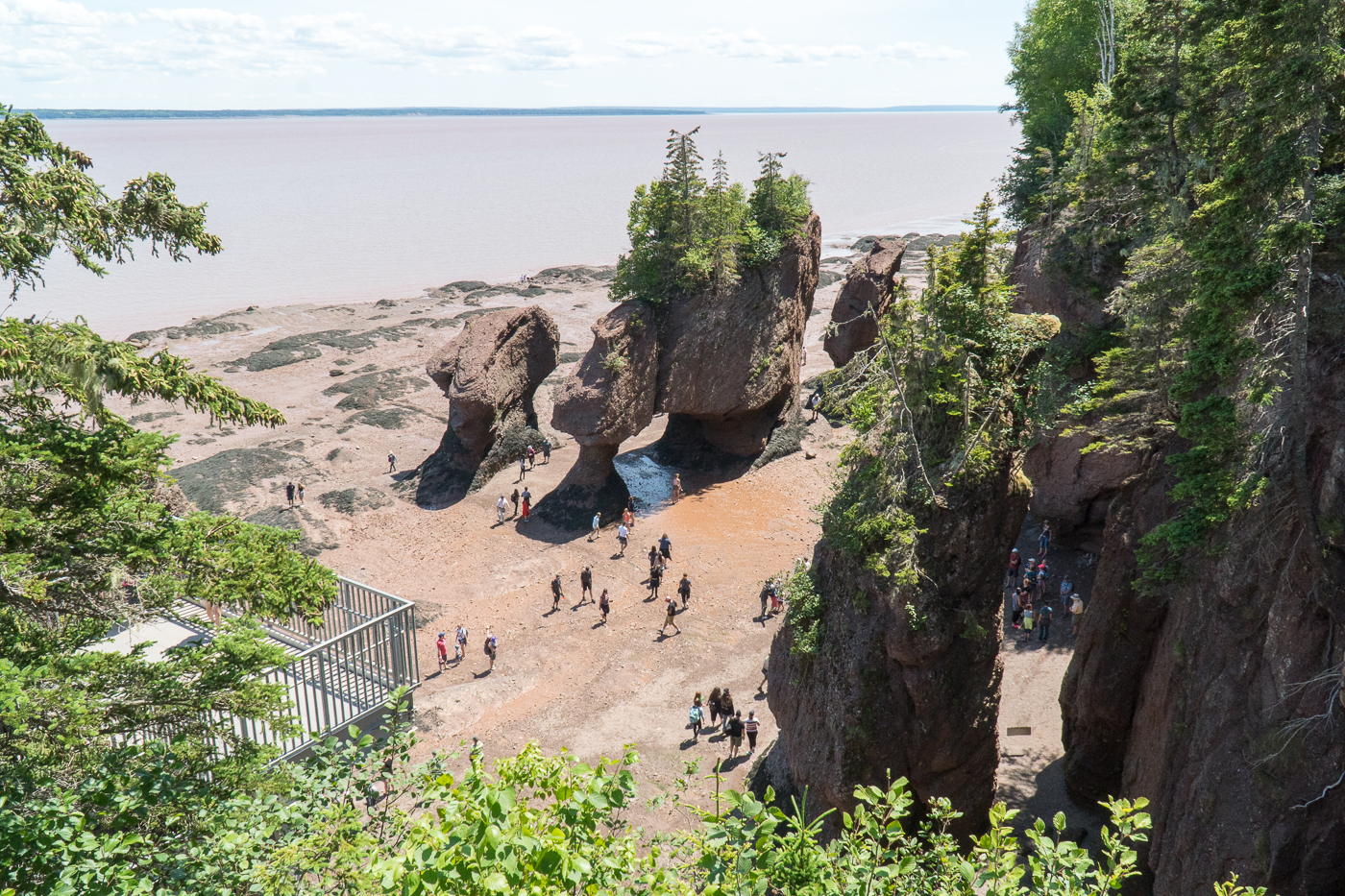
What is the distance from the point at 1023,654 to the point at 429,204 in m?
113

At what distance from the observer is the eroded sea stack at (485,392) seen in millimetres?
29609

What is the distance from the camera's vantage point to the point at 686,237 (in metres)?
29.1

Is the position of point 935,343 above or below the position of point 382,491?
above

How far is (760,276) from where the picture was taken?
98.3ft

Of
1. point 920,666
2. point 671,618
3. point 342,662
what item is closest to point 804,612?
point 920,666

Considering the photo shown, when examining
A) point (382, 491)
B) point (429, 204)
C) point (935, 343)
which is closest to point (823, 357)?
point (382, 491)

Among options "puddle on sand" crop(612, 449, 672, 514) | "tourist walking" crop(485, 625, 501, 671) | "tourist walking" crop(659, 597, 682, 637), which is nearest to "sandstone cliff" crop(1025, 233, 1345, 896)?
"tourist walking" crop(659, 597, 682, 637)

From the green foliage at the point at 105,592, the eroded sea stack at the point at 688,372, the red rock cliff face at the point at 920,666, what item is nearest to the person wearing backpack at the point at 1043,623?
the red rock cliff face at the point at 920,666

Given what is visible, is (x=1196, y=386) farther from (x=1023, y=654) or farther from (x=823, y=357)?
(x=823, y=357)

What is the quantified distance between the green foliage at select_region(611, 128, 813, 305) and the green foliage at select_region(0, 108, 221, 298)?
814 inches

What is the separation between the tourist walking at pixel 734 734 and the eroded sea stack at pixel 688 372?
11187 mm

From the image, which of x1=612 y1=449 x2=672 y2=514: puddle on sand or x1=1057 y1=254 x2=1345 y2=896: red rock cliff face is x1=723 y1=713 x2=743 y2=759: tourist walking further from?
x1=612 y1=449 x2=672 y2=514: puddle on sand

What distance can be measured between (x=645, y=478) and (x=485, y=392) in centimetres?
637

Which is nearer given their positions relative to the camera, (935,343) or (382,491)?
(935,343)
